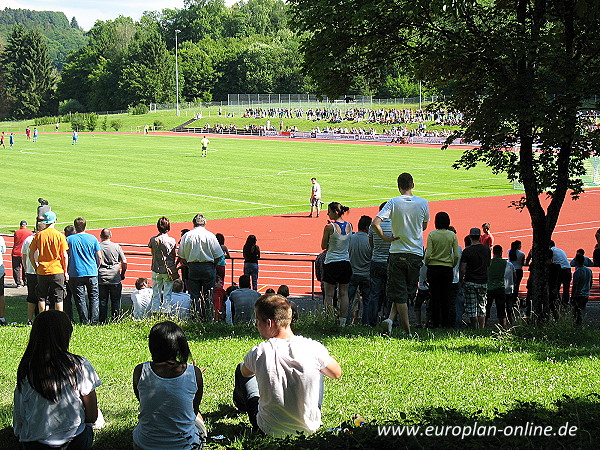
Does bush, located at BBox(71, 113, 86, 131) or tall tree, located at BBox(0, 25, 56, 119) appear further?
tall tree, located at BBox(0, 25, 56, 119)

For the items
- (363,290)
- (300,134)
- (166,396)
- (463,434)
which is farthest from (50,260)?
(300,134)

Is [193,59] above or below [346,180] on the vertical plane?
above

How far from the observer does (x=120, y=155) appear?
59.8 meters

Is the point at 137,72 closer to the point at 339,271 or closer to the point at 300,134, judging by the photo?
the point at 300,134

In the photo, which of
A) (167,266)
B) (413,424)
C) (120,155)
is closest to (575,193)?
(167,266)

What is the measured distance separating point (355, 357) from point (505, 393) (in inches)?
77.6

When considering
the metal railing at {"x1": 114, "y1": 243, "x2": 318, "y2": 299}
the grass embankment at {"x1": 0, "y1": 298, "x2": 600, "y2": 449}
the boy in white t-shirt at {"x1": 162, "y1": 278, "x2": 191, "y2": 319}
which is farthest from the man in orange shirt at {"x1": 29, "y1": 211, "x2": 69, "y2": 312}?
the metal railing at {"x1": 114, "y1": 243, "x2": 318, "y2": 299}

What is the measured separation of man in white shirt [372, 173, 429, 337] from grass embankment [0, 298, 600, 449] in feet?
2.15

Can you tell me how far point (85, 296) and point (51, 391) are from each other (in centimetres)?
736

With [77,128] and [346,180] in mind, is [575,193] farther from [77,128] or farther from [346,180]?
[77,128]

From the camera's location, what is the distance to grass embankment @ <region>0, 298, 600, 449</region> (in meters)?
4.73

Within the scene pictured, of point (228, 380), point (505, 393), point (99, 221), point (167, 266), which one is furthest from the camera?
point (99, 221)

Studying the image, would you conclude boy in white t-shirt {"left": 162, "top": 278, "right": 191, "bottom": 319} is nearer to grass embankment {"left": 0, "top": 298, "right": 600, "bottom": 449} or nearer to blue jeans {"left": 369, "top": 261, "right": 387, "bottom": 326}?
grass embankment {"left": 0, "top": 298, "right": 600, "bottom": 449}

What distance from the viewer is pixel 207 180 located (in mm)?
43000
